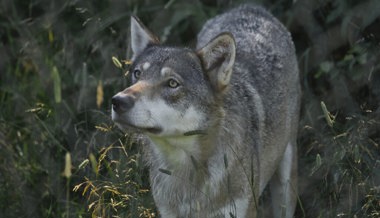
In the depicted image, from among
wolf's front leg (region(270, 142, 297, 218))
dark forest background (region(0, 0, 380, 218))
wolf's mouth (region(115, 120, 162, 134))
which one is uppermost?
wolf's mouth (region(115, 120, 162, 134))

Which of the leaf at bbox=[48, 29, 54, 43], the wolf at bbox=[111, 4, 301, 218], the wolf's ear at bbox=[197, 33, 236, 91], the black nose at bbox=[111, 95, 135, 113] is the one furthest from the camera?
the leaf at bbox=[48, 29, 54, 43]

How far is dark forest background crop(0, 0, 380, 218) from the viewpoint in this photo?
5.09 metres

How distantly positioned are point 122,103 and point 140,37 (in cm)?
113

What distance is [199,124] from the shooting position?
192 inches


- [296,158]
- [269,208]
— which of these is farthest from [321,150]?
[269,208]

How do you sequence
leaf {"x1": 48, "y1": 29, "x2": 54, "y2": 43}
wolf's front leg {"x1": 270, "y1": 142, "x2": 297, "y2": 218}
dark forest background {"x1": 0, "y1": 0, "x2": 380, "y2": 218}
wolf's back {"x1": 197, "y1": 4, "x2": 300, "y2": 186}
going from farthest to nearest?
leaf {"x1": 48, "y1": 29, "x2": 54, "y2": 43}
wolf's front leg {"x1": 270, "y1": 142, "x2": 297, "y2": 218}
wolf's back {"x1": 197, "y1": 4, "x2": 300, "y2": 186}
dark forest background {"x1": 0, "y1": 0, "x2": 380, "y2": 218}

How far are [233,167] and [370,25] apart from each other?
7.43 feet

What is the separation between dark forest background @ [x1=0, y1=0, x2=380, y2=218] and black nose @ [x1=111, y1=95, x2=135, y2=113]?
458 mm

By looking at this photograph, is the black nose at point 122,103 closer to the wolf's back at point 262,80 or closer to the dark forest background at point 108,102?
the dark forest background at point 108,102

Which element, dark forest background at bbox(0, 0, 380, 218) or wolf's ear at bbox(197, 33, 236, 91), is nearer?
wolf's ear at bbox(197, 33, 236, 91)

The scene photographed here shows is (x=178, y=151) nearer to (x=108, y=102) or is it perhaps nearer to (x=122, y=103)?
(x=122, y=103)

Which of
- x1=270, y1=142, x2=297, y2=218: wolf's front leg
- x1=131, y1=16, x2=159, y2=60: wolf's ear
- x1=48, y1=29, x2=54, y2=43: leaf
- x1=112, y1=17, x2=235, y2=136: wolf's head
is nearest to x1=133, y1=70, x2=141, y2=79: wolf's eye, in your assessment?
x1=112, y1=17, x2=235, y2=136: wolf's head

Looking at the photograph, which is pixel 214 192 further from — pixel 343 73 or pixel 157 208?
pixel 343 73

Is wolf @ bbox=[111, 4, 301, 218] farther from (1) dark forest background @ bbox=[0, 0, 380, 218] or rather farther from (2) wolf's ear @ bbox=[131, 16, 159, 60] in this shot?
(1) dark forest background @ bbox=[0, 0, 380, 218]
